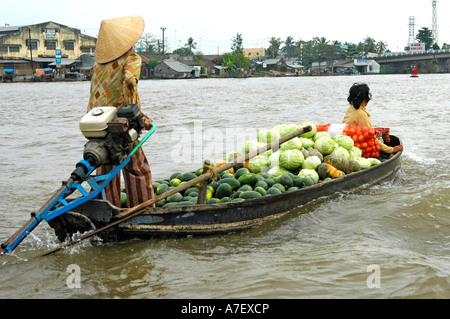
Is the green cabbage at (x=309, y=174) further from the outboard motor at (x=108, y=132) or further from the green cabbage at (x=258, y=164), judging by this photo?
the outboard motor at (x=108, y=132)

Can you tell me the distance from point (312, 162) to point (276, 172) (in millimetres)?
496

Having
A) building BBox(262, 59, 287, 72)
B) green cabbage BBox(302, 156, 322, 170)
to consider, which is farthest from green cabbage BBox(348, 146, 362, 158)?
building BBox(262, 59, 287, 72)

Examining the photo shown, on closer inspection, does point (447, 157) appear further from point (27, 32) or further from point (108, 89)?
point (27, 32)

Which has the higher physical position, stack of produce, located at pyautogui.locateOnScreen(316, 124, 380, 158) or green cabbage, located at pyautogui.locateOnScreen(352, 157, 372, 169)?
stack of produce, located at pyautogui.locateOnScreen(316, 124, 380, 158)

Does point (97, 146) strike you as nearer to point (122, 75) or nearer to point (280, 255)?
point (122, 75)

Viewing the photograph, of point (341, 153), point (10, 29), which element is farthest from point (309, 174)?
point (10, 29)

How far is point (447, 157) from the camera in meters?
10.1

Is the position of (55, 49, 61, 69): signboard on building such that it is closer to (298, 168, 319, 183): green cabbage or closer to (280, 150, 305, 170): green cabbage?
(280, 150, 305, 170): green cabbage

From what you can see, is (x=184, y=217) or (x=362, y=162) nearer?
(x=184, y=217)

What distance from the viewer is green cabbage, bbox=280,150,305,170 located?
627 centimetres

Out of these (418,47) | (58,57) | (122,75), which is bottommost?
(122,75)

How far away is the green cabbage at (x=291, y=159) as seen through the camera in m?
6.27

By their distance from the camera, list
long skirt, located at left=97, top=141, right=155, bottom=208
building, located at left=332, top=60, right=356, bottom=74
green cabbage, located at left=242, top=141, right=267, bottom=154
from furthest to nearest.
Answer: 1. building, located at left=332, top=60, right=356, bottom=74
2. green cabbage, located at left=242, top=141, right=267, bottom=154
3. long skirt, located at left=97, top=141, right=155, bottom=208

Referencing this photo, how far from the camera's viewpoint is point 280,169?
640 centimetres
